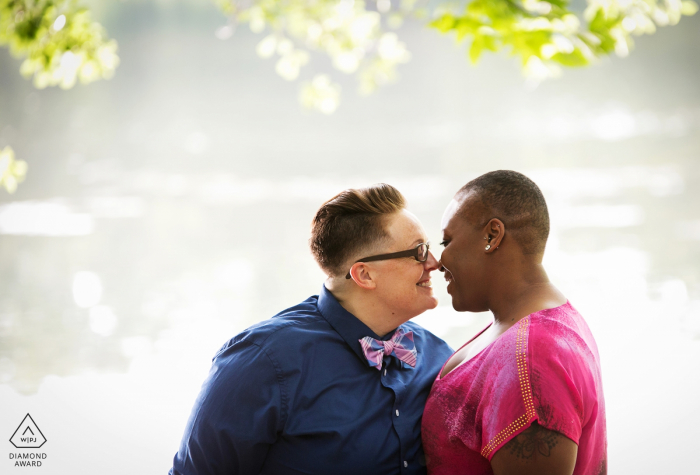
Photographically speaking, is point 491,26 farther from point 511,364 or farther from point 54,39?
point 54,39

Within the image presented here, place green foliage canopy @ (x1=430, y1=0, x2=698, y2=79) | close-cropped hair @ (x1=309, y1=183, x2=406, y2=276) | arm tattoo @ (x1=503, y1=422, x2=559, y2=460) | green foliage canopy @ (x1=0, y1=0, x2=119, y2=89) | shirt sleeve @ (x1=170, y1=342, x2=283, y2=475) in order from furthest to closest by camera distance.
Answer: green foliage canopy @ (x1=0, y1=0, x2=119, y2=89), green foliage canopy @ (x1=430, y1=0, x2=698, y2=79), close-cropped hair @ (x1=309, y1=183, x2=406, y2=276), shirt sleeve @ (x1=170, y1=342, x2=283, y2=475), arm tattoo @ (x1=503, y1=422, x2=559, y2=460)

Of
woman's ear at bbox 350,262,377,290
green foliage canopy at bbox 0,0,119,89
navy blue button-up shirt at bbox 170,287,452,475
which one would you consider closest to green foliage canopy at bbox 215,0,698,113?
woman's ear at bbox 350,262,377,290

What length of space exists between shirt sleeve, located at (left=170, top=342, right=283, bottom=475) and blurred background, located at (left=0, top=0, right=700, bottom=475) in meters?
2.46

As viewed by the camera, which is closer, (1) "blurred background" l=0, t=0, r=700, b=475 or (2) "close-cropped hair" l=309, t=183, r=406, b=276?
(2) "close-cropped hair" l=309, t=183, r=406, b=276

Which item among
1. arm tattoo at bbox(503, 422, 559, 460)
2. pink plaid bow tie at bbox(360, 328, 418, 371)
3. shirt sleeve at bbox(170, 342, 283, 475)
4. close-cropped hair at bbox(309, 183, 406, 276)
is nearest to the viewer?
arm tattoo at bbox(503, 422, 559, 460)

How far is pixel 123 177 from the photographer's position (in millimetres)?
8930

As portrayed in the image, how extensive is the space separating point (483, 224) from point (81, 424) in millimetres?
3567

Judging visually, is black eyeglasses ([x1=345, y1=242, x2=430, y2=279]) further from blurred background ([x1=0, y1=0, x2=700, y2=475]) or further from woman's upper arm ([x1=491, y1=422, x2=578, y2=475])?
blurred background ([x1=0, y1=0, x2=700, y2=475])

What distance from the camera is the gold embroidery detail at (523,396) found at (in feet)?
4.77

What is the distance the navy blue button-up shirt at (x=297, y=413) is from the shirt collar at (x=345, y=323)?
0.5 inches

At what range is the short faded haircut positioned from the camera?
179 centimetres

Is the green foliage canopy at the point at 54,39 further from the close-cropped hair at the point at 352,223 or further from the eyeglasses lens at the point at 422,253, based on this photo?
the eyeglasses lens at the point at 422,253

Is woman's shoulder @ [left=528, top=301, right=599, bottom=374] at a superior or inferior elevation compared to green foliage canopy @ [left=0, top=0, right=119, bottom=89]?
inferior

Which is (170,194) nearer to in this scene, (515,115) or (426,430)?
(515,115)
